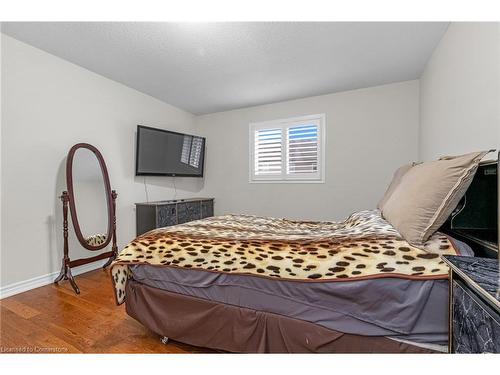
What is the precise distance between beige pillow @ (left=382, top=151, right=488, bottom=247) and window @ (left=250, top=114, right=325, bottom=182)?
2.44 metres

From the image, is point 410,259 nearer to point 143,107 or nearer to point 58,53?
point 58,53

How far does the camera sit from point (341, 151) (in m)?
3.63

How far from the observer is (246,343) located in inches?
53.7

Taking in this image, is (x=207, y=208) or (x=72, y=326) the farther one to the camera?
(x=207, y=208)

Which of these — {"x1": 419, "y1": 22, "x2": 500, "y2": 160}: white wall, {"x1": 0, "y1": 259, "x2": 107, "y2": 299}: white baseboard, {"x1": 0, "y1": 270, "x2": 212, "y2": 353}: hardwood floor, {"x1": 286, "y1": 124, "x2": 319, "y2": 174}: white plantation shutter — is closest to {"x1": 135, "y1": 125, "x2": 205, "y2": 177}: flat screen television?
{"x1": 0, "y1": 259, "x2": 107, "y2": 299}: white baseboard

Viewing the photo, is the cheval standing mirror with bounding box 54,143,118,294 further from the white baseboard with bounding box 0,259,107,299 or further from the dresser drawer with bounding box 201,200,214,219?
the dresser drawer with bounding box 201,200,214,219

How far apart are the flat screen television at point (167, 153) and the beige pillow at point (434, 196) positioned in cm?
329

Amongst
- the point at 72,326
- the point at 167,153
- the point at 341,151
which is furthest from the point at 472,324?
the point at 167,153

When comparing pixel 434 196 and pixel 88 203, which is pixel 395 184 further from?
pixel 88 203

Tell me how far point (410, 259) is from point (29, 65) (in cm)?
355

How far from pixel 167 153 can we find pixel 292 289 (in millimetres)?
3174

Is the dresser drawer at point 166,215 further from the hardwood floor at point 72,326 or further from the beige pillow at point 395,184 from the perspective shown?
the beige pillow at point 395,184
